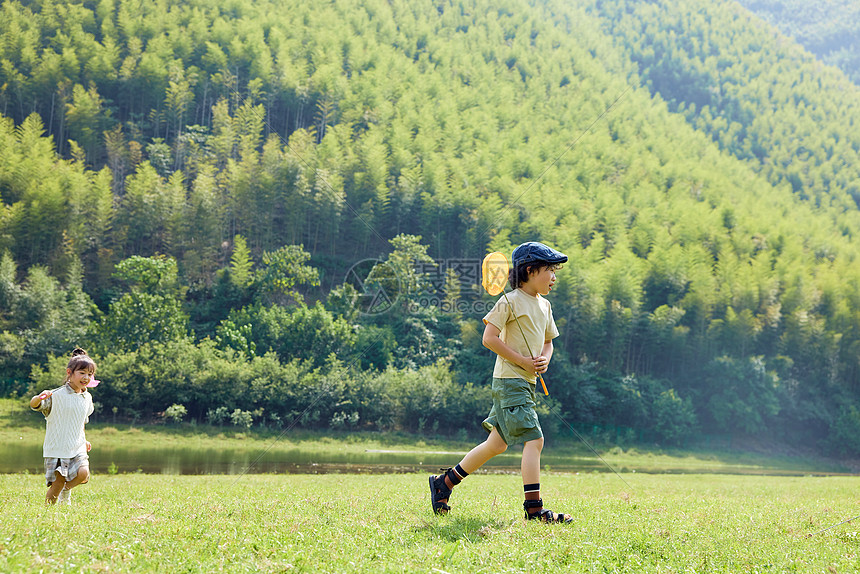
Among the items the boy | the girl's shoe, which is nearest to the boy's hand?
the boy

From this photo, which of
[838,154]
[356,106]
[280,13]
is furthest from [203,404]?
[838,154]

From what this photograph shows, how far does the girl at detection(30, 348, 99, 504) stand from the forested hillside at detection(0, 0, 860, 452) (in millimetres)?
30496

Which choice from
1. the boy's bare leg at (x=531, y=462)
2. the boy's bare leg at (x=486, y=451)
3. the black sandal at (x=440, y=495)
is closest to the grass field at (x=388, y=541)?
the black sandal at (x=440, y=495)

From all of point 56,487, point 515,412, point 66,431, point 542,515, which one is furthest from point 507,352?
point 56,487

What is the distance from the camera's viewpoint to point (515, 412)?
5848 millimetres

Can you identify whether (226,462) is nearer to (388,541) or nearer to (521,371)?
(521,371)

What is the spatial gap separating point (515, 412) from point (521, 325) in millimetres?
856

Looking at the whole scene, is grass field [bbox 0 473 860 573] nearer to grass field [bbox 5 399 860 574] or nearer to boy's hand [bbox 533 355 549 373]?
grass field [bbox 5 399 860 574]

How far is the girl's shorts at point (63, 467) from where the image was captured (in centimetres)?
653

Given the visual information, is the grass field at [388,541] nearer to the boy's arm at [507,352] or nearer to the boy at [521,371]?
the boy at [521,371]

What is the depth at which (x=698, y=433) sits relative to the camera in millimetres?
48406

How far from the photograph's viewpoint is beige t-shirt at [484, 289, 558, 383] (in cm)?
599

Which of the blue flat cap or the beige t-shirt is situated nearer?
the beige t-shirt

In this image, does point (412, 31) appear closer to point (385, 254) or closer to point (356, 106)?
point (356, 106)
